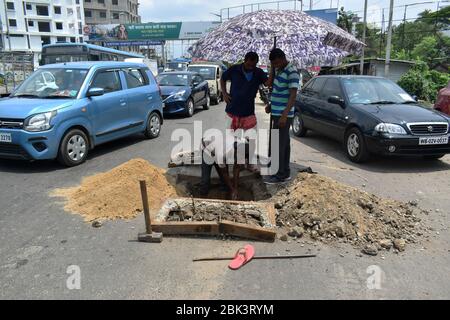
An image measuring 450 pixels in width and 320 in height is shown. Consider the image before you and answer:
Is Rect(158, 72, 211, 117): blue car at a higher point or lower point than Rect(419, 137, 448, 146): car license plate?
higher

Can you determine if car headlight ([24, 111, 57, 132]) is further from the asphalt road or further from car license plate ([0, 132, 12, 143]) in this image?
the asphalt road

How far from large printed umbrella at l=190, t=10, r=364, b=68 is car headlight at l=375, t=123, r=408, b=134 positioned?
161cm

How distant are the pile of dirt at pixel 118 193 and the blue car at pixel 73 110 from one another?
1214mm

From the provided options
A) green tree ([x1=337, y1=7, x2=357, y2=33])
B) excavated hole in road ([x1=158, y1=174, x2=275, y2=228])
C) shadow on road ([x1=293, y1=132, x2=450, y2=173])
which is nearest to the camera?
excavated hole in road ([x1=158, y1=174, x2=275, y2=228])

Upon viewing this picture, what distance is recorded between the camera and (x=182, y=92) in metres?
13.7

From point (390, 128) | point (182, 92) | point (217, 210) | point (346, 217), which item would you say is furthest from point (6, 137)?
point (182, 92)

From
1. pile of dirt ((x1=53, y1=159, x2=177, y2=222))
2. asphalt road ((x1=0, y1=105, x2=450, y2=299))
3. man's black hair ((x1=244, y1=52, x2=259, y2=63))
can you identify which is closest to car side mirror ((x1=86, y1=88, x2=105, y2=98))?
pile of dirt ((x1=53, y1=159, x2=177, y2=222))

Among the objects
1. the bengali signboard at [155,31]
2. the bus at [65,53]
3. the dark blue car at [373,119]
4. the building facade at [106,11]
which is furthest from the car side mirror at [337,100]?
the building facade at [106,11]

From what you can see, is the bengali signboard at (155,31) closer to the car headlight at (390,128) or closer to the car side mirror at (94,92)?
the car side mirror at (94,92)

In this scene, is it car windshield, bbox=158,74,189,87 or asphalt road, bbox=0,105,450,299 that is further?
car windshield, bbox=158,74,189,87

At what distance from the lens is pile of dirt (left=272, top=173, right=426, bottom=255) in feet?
13.8

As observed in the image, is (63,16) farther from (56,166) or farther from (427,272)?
(427,272)

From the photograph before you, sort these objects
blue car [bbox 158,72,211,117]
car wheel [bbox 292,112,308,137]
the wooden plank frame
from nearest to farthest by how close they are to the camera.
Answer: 1. the wooden plank frame
2. car wheel [bbox 292,112,308,137]
3. blue car [bbox 158,72,211,117]

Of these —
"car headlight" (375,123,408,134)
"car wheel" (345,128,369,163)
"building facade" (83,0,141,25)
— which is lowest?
"car wheel" (345,128,369,163)
